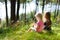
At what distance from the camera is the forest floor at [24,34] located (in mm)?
2020

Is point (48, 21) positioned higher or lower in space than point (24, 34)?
higher

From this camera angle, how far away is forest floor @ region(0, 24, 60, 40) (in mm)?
2020

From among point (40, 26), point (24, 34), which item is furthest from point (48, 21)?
point (24, 34)

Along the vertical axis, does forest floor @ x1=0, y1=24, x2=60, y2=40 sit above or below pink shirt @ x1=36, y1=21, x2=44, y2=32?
below

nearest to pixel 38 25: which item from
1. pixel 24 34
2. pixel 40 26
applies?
pixel 40 26

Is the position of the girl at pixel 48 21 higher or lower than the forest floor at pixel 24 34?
higher

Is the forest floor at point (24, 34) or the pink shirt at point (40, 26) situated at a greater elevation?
the pink shirt at point (40, 26)

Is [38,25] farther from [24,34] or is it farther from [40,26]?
[24,34]

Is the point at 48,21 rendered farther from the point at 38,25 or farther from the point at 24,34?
the point at 24,34

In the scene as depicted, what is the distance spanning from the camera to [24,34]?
2.04m

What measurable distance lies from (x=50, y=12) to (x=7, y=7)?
0.36m

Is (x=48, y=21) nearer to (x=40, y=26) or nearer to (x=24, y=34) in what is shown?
(x=40, y=26)

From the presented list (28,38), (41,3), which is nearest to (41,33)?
(28,38)

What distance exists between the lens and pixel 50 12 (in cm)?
205
